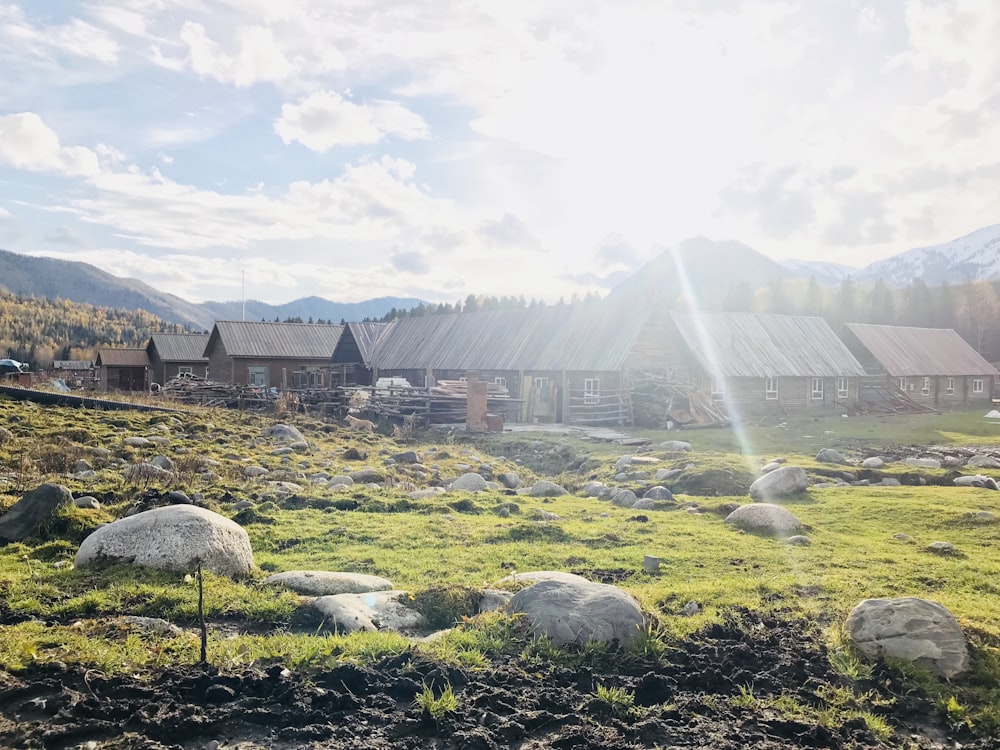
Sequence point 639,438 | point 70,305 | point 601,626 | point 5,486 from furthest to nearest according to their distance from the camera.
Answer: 1. point 70,305
2. point 639,438
3. point 5,486
4. point 601,626

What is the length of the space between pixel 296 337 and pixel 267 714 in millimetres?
54121

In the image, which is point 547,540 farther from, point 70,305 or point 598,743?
point 70,305

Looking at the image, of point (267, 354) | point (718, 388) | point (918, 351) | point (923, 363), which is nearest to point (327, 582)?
point (718, 388)

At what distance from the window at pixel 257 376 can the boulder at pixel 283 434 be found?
31931 mm

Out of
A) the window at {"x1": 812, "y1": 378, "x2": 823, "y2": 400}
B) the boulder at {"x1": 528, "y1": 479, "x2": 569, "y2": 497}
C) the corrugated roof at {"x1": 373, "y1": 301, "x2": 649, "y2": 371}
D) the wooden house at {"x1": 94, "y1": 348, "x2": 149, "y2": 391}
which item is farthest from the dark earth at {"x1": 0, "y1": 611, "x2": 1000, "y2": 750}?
the wooden house at {"x1": 94, "y1": 348, "x2": 149, "y2": 391}

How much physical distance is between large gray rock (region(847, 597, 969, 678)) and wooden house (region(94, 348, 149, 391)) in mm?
66159

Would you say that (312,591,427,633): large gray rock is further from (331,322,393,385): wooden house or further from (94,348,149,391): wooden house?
(94,348,149,391): wooden house

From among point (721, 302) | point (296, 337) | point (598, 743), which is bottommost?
point (598, 743)

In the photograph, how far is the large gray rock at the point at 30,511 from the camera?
9.83 metres

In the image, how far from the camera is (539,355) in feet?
132

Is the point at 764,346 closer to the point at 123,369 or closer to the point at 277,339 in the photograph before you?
the point at 277,339

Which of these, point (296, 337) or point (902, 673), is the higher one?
point (296, 337)

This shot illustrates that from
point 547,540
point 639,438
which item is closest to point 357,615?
point 547,540

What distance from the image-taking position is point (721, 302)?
11750 centimetres
